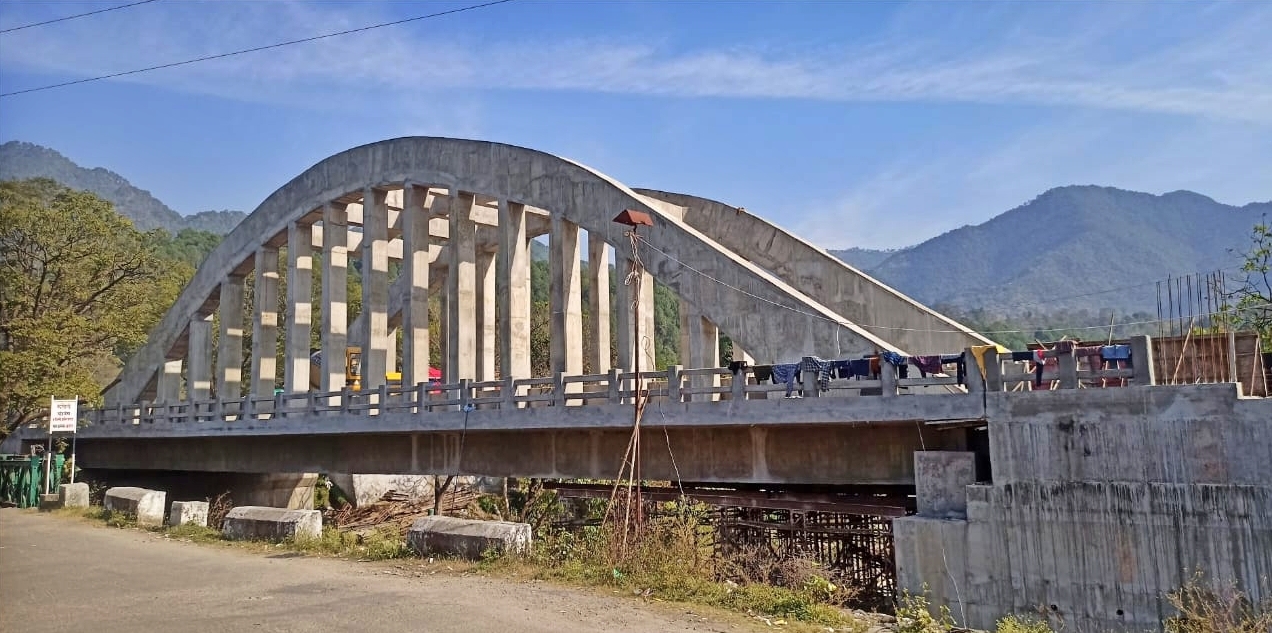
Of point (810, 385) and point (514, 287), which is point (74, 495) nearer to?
point (514, 287)

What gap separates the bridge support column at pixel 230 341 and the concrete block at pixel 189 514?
493 inches

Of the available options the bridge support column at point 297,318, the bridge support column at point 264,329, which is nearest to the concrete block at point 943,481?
the bridge support column at point 297,318

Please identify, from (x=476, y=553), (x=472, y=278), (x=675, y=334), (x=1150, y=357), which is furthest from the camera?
(x=675, y=334)

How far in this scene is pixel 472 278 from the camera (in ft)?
90.7

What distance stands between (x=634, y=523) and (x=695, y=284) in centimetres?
684

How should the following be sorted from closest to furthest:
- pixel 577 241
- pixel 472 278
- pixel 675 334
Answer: pixel 577 241, pixel 472 278, pixel 675 334

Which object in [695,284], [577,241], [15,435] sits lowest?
[15,435]

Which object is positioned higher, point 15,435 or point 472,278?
point 472,278

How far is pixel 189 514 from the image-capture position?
20.2m

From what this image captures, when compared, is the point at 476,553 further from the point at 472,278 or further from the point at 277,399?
the point at 472,278

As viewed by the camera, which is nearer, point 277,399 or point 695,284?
point 695,284

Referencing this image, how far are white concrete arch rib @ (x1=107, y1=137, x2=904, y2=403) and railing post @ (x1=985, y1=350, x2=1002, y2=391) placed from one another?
352cm

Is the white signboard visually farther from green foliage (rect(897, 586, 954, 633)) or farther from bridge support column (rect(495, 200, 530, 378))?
green foliage (rect(897, 586, 954, 633))

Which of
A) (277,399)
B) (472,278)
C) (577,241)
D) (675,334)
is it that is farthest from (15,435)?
(675,334)
